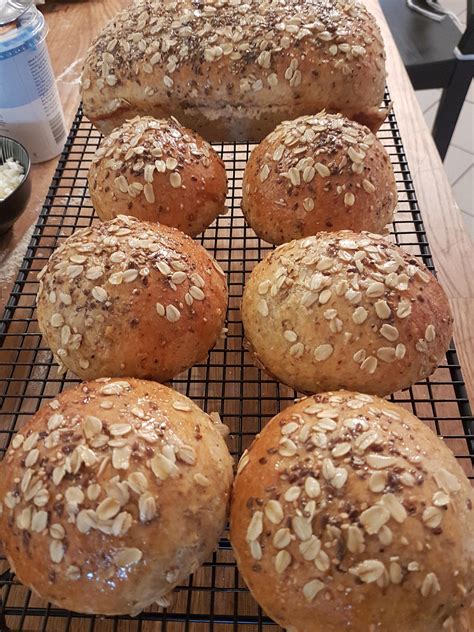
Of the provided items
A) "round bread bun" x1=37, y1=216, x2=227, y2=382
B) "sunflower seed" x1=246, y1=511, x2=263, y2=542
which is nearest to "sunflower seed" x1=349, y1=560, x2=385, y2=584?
"sunflower seed" x1=246, y1=511, x2=263, y2=542

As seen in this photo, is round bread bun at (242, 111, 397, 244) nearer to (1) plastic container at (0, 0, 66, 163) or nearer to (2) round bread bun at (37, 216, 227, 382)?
(2) round bread bun at (37, 216, 227, 382)

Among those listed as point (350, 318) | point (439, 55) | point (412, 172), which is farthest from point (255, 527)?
point (439, 55)

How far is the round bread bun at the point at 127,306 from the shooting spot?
1126mm

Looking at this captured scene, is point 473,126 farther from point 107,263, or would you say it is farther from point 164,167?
point 107,263

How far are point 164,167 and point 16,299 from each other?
49 cm

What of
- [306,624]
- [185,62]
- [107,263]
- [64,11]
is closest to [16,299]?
[107,263]

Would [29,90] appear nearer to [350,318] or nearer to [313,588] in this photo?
[350,318]

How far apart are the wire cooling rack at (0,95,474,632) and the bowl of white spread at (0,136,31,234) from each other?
0.09 m

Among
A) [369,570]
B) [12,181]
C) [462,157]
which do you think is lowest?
[462,157]

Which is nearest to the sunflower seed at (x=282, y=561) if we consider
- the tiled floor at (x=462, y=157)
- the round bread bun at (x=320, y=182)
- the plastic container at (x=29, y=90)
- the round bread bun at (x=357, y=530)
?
the round bread bun at (x=357, y=530)

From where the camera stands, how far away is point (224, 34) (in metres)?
1.59

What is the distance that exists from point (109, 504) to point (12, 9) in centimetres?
150

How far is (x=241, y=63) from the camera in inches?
61.3

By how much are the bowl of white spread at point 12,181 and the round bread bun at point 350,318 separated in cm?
88
